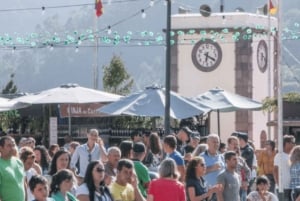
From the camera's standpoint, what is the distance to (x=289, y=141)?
19.4 metres

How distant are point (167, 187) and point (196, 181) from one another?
1.32m

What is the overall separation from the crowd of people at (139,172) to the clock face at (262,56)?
30594mm

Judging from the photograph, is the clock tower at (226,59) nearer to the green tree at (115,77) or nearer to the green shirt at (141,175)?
the green tree at (115,77)

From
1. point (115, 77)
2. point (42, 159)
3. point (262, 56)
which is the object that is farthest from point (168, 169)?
point (262, 56)

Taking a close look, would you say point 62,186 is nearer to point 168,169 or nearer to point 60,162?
point 168,169

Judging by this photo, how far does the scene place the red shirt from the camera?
13719 millimetres

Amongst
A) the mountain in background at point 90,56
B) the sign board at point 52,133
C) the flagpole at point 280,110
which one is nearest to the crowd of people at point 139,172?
the flagpole at point 280,110

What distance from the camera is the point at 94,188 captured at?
1244 cm

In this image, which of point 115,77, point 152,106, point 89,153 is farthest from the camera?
point 115,77

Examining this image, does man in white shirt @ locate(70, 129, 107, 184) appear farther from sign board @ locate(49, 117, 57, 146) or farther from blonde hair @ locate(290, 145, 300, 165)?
sign board @ locate(49, 117, 57, 146)

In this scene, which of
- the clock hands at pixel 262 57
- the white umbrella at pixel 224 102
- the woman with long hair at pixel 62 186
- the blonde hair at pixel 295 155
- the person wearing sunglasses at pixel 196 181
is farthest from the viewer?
the clock hands at pixel 262 57

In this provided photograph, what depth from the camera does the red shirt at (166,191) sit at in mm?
13719

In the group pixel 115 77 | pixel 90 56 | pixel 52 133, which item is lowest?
pixel 52 133

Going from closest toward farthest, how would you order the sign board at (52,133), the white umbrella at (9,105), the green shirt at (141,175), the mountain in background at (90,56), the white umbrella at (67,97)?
the green shirt at (141,175) < the white umbrella at (67,97) < the sign board at (52,133) < the white umbrella at (9,105) < the mountain in background at (90,56)
